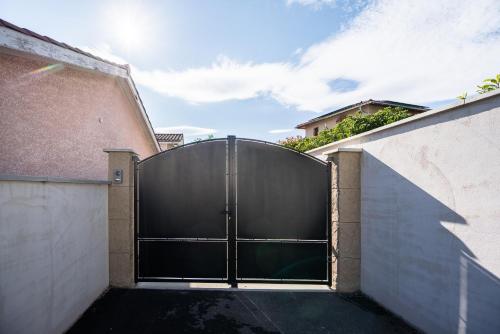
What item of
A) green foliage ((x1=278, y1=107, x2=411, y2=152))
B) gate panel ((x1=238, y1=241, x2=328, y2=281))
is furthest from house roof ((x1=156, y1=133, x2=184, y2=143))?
gate panel ((x1=238, y1=241, x2=328, y2=281))

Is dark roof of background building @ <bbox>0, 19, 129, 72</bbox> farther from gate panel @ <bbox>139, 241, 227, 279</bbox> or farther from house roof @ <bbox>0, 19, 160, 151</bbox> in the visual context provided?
gate panel @ <bbox>139, 241, 227, 279</bbox>

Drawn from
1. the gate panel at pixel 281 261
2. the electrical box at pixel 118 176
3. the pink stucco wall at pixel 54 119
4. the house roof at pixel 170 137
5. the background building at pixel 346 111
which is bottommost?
the gate panel at pixel 281 261

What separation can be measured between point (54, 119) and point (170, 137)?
12.3 m

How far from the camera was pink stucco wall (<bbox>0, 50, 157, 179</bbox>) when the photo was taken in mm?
4504

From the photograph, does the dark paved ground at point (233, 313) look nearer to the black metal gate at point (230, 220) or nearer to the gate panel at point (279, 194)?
the black metal gate at point (230, 220)

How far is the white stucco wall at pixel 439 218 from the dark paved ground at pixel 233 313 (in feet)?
1.53

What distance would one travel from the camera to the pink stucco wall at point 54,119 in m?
4.50

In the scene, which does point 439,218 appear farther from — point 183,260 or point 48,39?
point 48,39

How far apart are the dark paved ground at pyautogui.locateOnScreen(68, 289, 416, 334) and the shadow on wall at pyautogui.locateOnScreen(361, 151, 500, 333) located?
445mm

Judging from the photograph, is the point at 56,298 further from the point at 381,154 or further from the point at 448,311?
the point at 381,154

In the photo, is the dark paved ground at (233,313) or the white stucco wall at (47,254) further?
the dark paved ground at (233,313)

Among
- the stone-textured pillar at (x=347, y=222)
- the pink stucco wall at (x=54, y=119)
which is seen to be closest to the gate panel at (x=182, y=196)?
the pink stucco wall at (x=54, y=119)

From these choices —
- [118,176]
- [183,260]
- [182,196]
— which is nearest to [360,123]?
[182,196]

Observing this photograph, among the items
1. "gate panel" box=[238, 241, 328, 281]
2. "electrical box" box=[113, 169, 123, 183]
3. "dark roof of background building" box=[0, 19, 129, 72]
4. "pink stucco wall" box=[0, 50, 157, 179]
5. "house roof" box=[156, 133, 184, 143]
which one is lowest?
"gate panel" box=[238, 241, 328, 281]
